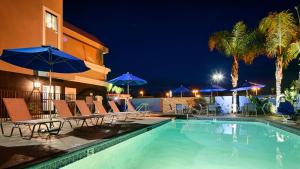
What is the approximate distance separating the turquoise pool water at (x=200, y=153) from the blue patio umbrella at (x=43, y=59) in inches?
115

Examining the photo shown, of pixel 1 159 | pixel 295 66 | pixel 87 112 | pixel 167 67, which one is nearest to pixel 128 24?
pixel 167 67

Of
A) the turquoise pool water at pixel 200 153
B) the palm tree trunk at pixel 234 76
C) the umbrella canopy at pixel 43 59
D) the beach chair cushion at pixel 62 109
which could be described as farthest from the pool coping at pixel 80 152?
the palm tree trunk at pixel 234 76

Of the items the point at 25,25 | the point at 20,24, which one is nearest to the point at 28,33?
the point at 25,25

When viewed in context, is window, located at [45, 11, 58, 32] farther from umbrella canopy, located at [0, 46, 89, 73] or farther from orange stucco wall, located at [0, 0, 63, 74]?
umbrella canopy, located at [0, 46, 89, 73]

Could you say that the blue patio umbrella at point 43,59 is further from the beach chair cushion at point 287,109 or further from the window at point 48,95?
the beach chair cushion at point 287,109

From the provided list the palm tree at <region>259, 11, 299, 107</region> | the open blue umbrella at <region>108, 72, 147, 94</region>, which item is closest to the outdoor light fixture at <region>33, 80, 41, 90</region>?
the open blue umbrella at <region>108, 72, 147, 94</region>

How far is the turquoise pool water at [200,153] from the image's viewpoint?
21.4 feet

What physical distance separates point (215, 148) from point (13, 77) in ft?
36.1

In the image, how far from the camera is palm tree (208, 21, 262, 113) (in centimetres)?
2036

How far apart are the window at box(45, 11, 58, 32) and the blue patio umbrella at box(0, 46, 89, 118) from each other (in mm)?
7604

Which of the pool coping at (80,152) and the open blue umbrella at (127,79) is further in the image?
the open blue umbrella at (127,79)

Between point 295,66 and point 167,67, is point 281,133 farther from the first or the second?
point 167,67

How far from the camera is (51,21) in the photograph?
16.9 meters

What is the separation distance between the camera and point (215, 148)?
28.2ft
